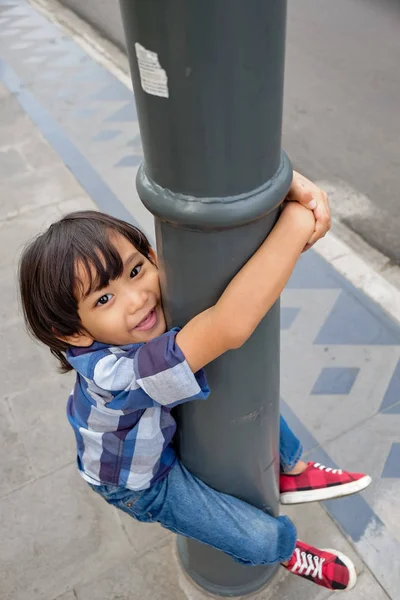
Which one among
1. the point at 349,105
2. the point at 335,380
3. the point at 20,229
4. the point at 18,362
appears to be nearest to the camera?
the point at 335,380

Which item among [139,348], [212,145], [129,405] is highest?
[212,145]

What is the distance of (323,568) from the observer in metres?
2.26

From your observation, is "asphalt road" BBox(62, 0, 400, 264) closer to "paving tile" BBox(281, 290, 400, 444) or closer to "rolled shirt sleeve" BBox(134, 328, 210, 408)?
"paving tile" BBox(281, 290, 400, 444)

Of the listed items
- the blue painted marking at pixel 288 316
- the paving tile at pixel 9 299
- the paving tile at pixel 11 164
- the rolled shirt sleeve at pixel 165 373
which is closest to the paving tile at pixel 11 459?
the paving tile at pixel 9 299

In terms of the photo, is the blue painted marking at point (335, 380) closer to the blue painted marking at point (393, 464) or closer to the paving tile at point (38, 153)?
the blue painted marking at point (393, 464)

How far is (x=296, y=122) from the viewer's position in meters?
5.52

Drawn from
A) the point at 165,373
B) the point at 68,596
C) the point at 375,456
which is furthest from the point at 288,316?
the point at 165,373

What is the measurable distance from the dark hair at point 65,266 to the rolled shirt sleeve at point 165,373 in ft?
0.80

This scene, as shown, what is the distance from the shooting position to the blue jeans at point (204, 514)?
1.78 metres

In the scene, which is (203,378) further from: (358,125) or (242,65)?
(358,125)

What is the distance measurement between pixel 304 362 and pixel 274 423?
152cm

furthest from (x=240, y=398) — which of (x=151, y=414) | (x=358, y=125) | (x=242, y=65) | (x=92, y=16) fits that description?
(x=92, y=16)

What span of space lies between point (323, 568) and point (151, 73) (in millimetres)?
1906

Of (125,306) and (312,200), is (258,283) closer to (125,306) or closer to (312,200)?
(312,200)
